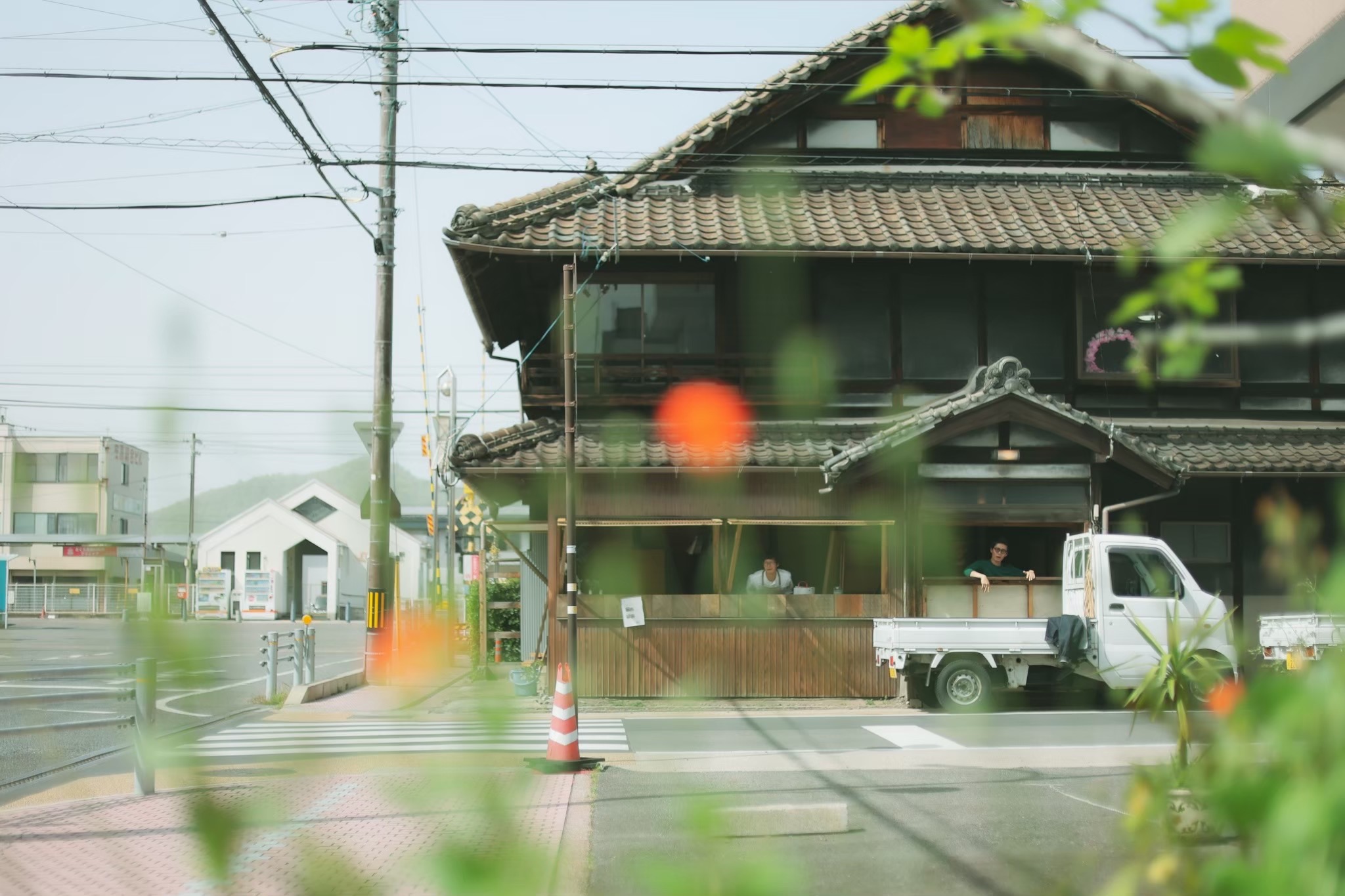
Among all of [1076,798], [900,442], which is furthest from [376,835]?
[900,442]

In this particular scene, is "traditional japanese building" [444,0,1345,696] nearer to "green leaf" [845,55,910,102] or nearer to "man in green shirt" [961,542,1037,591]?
"man in green shirt" [961,542,1037,591]

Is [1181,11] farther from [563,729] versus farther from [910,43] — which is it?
[563,729]

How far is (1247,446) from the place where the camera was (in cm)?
1591

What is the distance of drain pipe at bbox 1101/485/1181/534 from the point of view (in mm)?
14587

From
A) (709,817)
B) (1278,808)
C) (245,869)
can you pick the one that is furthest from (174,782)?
(1278,808)

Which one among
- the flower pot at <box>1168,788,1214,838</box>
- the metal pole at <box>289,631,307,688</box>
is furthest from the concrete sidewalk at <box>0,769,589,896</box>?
the metal pole at <box>289,631,307,688</box>

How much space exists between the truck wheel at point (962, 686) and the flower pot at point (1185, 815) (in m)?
13.0

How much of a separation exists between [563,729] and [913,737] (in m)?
3.77

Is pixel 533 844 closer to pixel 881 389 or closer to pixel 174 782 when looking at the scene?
pixel 174 782

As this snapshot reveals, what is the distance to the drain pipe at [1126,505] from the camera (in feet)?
47.9

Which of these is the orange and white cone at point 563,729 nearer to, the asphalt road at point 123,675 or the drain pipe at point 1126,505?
the asphalt road at point 123,675

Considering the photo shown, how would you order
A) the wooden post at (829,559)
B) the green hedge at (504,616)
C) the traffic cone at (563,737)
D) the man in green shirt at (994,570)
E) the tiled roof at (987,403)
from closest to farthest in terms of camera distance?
the traffic cone at (563,737)
the tiled roof at (987,403)
the man in green shirt at (994,570)
the wooden post at (829,559)
the green hedge at (504,616)

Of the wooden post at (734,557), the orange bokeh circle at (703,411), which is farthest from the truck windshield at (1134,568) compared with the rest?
the orange bokeh circle at (703,411)

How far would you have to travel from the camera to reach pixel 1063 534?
16.2 metres
